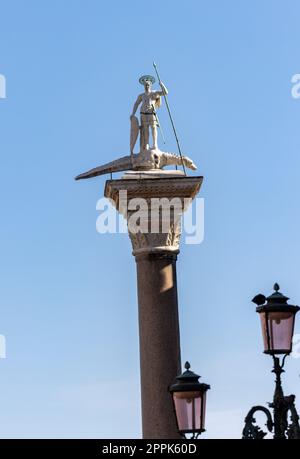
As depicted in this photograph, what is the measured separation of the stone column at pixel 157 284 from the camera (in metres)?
21.1

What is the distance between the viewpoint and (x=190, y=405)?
12023mm

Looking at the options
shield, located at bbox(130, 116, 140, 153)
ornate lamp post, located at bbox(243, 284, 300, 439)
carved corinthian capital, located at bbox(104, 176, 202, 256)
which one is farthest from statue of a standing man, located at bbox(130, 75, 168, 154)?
ornate lamp post, located at bbox(243, 284, 300, 439)

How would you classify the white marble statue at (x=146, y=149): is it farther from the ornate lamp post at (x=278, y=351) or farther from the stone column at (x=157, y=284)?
the ornate lamp post at (x=278, y=351)

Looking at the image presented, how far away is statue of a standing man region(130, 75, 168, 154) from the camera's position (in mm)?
23156

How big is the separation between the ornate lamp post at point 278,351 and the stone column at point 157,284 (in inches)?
340

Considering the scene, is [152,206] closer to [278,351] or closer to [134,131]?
[134,131]

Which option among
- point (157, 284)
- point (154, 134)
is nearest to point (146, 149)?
point (154, 134)

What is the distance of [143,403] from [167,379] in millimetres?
588

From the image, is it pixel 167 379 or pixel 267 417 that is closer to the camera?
pixel 267 417

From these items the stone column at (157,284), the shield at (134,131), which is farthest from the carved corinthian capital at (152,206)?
the shield at (134,131)

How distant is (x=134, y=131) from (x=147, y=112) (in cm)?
47
